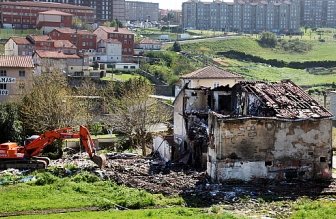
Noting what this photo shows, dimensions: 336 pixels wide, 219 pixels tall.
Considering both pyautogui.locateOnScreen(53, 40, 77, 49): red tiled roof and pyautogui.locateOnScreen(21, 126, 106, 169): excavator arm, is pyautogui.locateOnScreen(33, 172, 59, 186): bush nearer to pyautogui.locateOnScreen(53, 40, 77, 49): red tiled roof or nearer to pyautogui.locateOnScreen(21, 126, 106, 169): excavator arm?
pyautogui.locateOnScreen(21, 126, 106, 169): excavator arm

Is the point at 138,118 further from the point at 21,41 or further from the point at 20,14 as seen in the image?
the point at 20,14

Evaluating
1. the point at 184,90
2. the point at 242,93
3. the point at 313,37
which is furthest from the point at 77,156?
the point at 313,37

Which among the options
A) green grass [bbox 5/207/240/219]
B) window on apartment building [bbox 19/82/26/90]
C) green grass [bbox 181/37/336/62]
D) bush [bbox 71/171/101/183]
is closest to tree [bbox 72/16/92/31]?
green grass [bbox 181/37/336/62]

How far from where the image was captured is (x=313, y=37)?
447ft

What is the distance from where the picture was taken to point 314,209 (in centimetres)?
2161

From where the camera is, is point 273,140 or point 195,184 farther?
point 273,140

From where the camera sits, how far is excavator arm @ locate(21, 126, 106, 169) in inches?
1139

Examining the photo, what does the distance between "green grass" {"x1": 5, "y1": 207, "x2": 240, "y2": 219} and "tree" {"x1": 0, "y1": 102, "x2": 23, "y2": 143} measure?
1712cm

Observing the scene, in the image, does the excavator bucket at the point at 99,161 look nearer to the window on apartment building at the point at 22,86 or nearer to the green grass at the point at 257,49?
the window on apartment building at the point at 22,86

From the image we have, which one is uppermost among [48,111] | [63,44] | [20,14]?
[20,14]

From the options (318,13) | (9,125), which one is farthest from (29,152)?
(318,13)

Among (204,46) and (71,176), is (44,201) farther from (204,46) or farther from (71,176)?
(204,46)

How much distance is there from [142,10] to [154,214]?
160 m

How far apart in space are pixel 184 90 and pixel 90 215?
13.8 m
